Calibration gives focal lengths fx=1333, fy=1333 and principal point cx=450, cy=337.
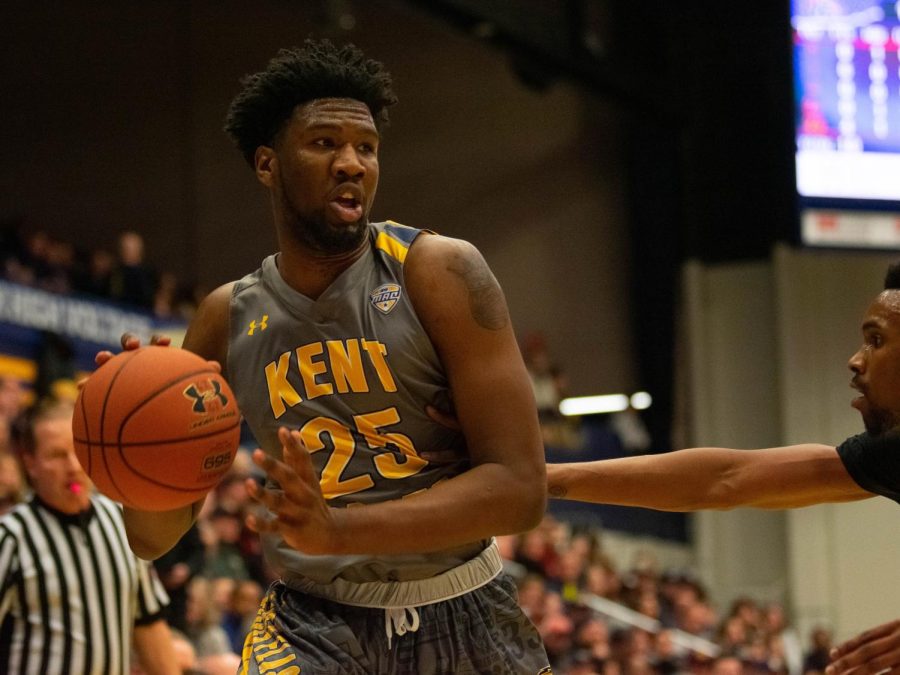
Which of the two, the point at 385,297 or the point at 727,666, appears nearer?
the point at 385,297

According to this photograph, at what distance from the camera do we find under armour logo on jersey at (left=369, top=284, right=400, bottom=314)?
3.24 meters

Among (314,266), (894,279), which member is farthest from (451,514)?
(894,279)

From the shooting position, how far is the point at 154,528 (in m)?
3.48

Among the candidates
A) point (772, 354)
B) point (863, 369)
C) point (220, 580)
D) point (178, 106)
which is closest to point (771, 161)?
point (772, 354)

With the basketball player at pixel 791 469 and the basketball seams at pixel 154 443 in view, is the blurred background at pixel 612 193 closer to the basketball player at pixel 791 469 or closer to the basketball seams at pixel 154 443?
the basketball player at pixel 791 469

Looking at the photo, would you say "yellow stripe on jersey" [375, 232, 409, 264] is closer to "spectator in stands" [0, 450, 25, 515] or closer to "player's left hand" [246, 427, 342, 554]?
"player's left hand" [246, 427, 342, 554]

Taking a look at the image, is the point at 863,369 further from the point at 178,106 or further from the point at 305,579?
the point at 178,106

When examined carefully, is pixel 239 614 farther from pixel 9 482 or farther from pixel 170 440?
pixel 170 440

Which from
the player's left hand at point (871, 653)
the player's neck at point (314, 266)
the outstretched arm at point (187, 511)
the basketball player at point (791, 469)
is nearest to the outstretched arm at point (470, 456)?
the player's neck at point (314, 266)

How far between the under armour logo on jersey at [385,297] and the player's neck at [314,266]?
13 cm

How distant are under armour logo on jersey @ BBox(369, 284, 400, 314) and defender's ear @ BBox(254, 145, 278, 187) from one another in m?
0.40

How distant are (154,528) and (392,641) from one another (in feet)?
2.36

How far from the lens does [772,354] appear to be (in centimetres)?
1759

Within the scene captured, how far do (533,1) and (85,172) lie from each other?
6.19m
